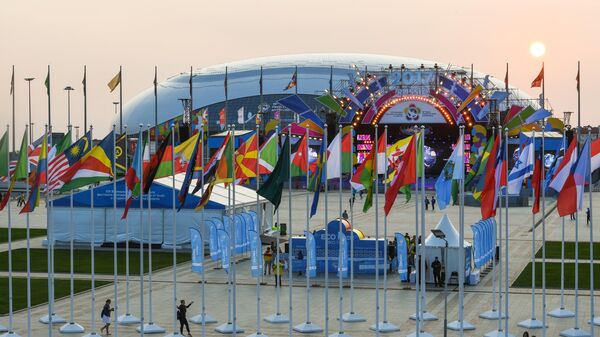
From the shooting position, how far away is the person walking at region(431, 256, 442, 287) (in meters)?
41.0

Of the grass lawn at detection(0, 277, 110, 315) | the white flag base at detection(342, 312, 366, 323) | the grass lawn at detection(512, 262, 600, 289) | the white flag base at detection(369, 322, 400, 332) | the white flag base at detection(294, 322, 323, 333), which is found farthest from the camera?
the grass lawn at detection(512, 262, 600, 289)

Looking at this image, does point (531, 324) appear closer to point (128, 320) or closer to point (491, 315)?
point (491, 315)

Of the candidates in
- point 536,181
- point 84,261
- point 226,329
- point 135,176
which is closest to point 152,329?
point 226,329

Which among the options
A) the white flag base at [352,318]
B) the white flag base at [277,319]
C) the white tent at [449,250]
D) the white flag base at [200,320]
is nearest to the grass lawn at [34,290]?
the white flag base at [200,320]

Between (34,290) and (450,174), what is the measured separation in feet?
55.8

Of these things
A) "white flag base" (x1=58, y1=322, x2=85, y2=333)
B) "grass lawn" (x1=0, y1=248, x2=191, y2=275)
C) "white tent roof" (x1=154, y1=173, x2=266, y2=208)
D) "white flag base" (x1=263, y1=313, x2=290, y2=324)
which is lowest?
"white flag base" (x1=58, y1=322, x2=85, y2=333)

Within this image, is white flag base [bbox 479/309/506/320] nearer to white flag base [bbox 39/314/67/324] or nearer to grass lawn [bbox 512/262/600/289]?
grass lawn [bbox 512/262/600/289]

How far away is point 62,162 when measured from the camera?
107 feet

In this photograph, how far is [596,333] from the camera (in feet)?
108

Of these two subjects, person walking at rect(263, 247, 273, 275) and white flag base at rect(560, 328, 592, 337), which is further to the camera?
person walking at rect(263, 247, 273, 275)

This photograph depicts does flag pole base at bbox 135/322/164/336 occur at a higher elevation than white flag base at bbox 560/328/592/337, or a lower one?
lower

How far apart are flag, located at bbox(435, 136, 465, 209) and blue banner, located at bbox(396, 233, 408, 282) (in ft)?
31.2

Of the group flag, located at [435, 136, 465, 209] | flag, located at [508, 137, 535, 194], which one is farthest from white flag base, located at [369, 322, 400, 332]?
flag, located at [508, 137, 535, 194]

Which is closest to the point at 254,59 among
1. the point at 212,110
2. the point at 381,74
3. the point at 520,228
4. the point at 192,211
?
the point at 212,110
